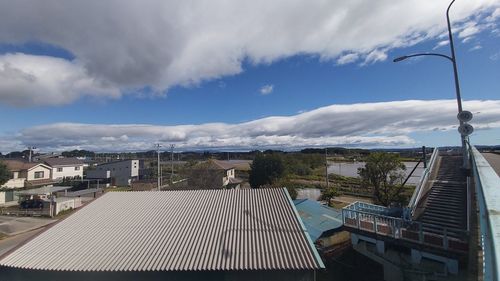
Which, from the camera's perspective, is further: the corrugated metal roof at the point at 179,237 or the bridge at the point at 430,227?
the bridge at the point at 430,227

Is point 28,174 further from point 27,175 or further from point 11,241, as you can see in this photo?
point 11,241

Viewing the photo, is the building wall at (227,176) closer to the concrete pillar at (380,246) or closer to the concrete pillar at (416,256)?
the concrete pillar at (380,246)

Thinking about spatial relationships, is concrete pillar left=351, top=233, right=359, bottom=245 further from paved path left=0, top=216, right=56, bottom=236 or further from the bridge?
paved path left=0, top=216, right=56, bottom=236

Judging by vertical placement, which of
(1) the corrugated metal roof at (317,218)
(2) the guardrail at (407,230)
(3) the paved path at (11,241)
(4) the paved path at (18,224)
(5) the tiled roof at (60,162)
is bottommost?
(3) the paved path at (11,241)

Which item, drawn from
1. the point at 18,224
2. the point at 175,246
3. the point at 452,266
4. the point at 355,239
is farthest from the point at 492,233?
the point at 18,224

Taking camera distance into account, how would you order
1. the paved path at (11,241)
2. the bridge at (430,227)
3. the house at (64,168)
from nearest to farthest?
the bridge at (430,227), the paved path at (11,241), the house at (64,168)

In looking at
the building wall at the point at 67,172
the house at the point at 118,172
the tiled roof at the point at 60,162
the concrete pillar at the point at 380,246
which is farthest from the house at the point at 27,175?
the concrete pillar at the point at 380,246

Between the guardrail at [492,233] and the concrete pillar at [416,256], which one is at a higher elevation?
the guardrail at [492,233]

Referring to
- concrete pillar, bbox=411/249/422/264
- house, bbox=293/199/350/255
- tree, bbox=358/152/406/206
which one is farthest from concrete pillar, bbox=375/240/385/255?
tree, bbox=358/152/406/206
